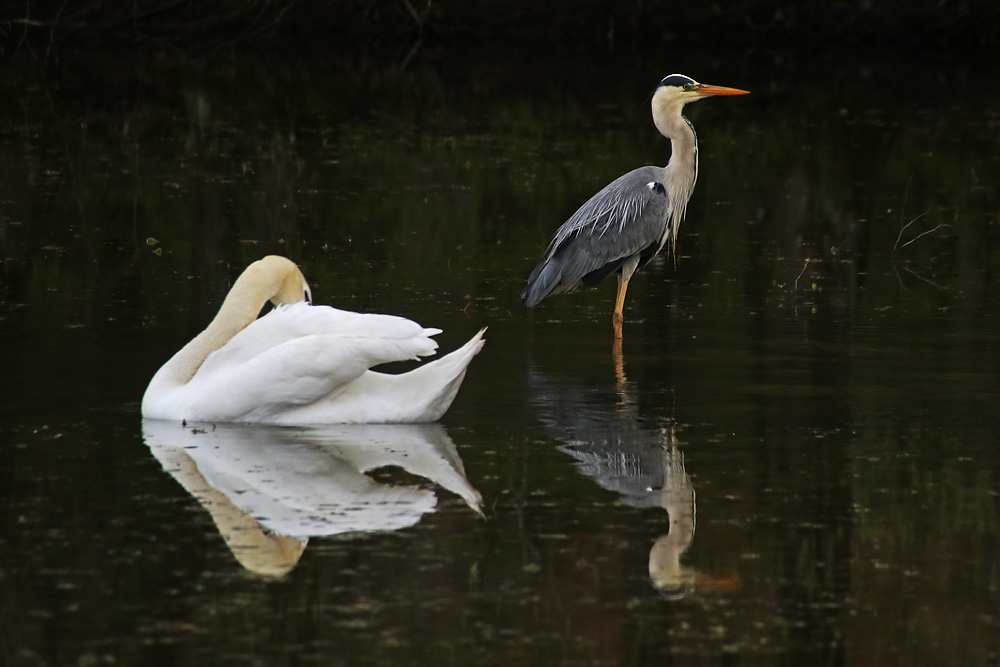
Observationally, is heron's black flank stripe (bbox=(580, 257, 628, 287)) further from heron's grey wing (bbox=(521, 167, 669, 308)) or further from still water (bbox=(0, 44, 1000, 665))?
still water (bbox=(0, 44, 1000, 665))

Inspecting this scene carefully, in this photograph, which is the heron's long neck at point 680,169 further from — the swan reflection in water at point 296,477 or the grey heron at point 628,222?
the swan reflection in water at point 296,477

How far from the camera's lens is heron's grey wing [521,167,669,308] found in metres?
10.6

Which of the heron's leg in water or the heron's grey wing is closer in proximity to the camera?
the heron's leg in water

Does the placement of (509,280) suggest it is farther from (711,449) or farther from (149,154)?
(149,154)

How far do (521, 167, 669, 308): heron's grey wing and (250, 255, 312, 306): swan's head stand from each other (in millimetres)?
2604

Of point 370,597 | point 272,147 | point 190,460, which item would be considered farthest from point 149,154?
point 370,597

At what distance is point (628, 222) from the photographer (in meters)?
10.8

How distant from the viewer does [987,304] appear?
10.8 m

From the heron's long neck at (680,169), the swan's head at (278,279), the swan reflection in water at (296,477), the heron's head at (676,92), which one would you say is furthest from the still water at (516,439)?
the heron's head at (676,92)

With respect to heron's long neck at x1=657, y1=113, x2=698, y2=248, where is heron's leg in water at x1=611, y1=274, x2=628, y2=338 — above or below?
below

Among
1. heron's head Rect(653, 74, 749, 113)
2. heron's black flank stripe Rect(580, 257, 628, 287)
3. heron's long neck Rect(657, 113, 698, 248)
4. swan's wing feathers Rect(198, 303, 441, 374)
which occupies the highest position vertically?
heron's head Rect(653, 74, 749, 113)

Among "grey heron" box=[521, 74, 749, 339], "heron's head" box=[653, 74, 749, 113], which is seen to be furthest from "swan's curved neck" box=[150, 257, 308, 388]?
"heron's head" box=[653, 74, 749, 113]

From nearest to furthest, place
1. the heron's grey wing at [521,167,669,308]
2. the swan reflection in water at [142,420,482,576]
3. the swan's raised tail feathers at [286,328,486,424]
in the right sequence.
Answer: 1. the swan reflection in water at [142,420,482,576]
2. the swan's raised tail feathers at [286,328,486,424]
3. the heron's grey wing at [521,167,669,308]

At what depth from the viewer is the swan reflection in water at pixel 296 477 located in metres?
6.04
